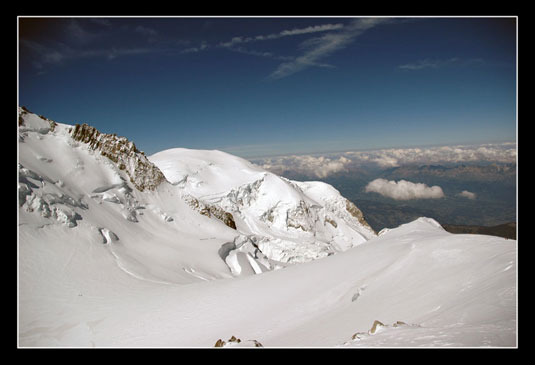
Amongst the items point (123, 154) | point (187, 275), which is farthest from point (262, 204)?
point (187, 275)

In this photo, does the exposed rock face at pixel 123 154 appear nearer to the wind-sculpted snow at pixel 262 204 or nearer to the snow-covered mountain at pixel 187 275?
the snow-covered mountain at pixel 187 275

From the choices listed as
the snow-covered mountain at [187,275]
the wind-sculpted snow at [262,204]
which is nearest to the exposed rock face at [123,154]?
the snow-covered mountain at [187,275]

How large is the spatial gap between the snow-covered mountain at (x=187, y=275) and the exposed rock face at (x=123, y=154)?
0.18m

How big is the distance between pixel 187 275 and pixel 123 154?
2867 cm

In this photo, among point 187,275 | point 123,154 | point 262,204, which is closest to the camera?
point 187,275

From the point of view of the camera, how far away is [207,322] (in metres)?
12.0

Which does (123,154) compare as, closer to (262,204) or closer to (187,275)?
(187,275)

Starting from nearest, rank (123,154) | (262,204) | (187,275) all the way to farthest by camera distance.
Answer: (187,275), (123,154), (262,204)

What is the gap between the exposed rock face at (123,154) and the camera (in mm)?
40375

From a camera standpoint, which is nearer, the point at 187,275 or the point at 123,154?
the point at 187,275

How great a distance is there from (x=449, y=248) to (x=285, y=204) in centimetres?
8118

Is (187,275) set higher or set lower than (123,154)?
lower

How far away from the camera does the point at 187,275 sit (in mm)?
27359
